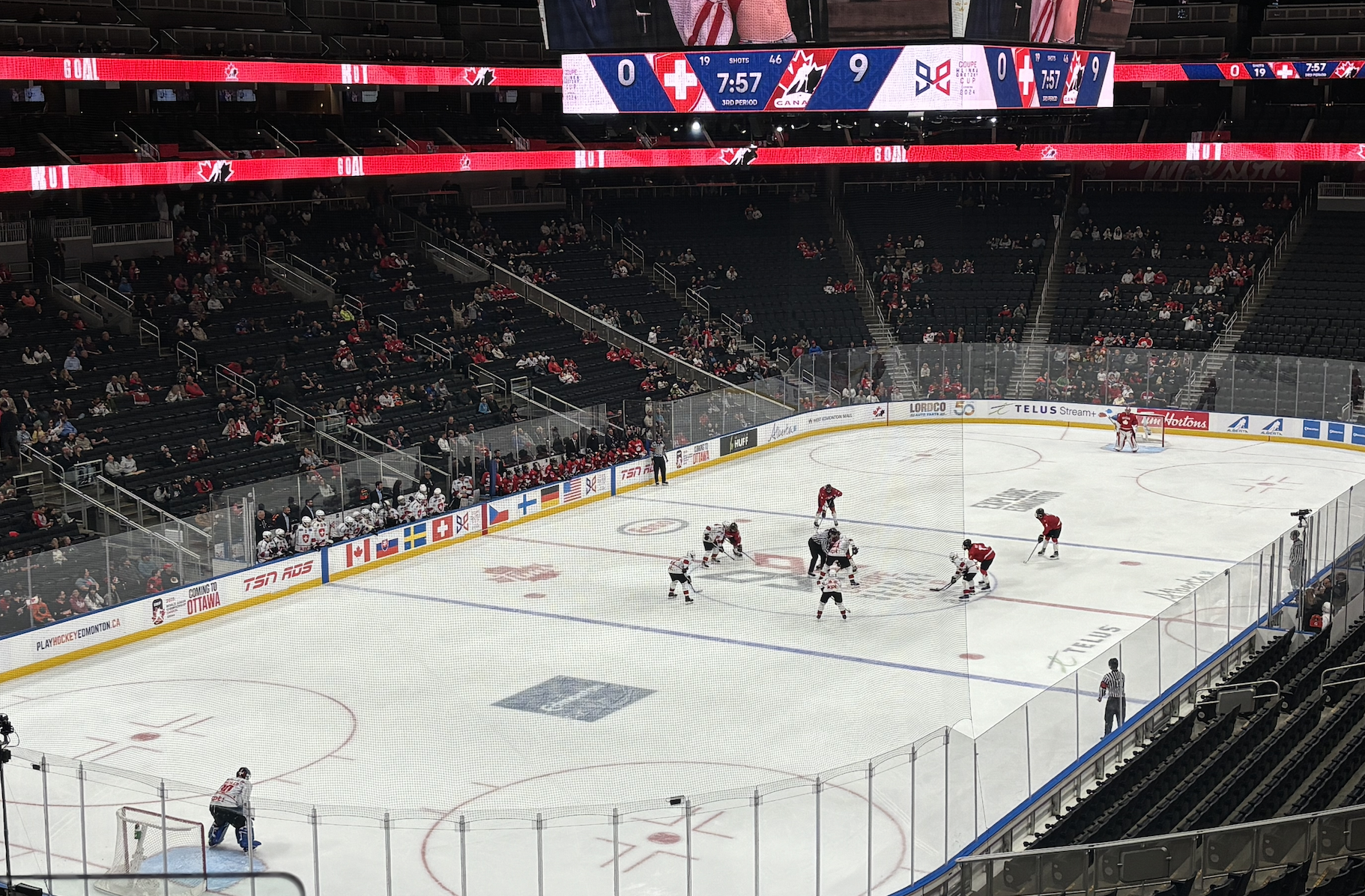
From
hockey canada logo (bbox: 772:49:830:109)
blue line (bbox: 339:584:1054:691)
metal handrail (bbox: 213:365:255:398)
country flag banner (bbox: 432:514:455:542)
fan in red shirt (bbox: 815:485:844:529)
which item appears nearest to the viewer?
Answer: blue line (bbox: 339:584:1054:691)

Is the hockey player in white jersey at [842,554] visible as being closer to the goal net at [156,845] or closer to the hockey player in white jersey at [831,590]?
the hockey player in white jersey at [831,590]

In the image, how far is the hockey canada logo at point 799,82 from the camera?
2197 centimetres

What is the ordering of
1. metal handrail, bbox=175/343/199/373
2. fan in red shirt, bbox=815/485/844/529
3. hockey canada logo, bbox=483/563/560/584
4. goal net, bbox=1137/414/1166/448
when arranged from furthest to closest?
1. goal net, bbox=1137/414/1166/448
2. metal handrail, bbox=175/343/199/373
3. fan in red shirt, bbox=815/485/844/529
4. hockey canada logo, bbox=483/563/560/584

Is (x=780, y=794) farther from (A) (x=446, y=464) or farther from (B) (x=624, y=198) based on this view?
(B) (x=624, y=198)

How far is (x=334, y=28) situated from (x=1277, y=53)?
24.2 metres

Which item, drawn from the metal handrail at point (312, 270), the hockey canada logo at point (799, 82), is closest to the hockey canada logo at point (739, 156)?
the metal handrail at point (312, 270)

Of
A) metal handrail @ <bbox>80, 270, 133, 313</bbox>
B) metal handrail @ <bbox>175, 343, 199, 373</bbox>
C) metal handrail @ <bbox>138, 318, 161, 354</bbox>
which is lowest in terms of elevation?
metal handrail @ <bbox>175, 343, 199, 373</bbox>

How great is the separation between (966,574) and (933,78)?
722 cm

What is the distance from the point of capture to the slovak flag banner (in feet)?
81.5

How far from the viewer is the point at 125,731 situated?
58.4 feet

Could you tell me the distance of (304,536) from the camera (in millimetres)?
24219

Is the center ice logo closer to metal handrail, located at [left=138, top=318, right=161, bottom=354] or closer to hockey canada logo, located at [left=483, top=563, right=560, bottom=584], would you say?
hockey canada logo, located at [left=483, top=563, right=560, bottom=584]

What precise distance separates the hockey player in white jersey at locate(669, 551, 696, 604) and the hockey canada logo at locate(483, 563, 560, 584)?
237 cm

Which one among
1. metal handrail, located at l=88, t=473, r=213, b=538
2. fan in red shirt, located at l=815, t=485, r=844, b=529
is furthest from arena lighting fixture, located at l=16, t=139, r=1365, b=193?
fan in red shirt, located at l=815, t=485, r=844, b=529
